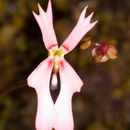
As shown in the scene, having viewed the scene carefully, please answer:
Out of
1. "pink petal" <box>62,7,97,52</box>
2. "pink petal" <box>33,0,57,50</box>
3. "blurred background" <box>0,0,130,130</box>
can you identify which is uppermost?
"pink petal" <box>33,0,57,50</box>

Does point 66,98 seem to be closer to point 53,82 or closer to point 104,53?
point 53,82

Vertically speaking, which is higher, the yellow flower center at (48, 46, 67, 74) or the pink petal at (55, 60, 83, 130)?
the yellow flower center at (48, 46, 67, 74)

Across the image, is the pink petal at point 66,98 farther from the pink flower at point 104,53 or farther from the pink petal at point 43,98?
the pink flower at point 104,53

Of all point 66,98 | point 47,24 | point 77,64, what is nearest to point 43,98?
point 66,98

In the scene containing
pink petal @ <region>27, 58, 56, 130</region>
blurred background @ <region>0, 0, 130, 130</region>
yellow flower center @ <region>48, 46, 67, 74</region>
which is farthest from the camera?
blurred background @ <region>0, 0, 130, 130</region>

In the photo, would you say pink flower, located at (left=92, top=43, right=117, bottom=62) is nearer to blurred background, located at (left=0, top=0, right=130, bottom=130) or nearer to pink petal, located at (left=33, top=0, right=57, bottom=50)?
pink petal, located at (left=33, top=0, right=57, bottom=50)

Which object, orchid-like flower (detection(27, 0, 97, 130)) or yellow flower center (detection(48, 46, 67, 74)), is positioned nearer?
orchid-like flower (detection(27, 0, 97, 130))

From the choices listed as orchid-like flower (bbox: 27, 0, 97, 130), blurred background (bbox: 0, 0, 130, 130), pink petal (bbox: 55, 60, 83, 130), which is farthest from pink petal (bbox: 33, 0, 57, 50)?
blurred background (bbox: 0, 0, 130, 130)

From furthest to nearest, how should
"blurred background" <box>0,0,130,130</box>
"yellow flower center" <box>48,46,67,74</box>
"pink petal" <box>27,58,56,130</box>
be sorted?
"blurred background" <box>0,0,130,130</box> < "yellow flower center" <box>48,46,67,74</box> < "pink petal" <box>27,58,56,130</box>

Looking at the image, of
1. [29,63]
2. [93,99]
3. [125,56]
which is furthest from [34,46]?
[125,56]
